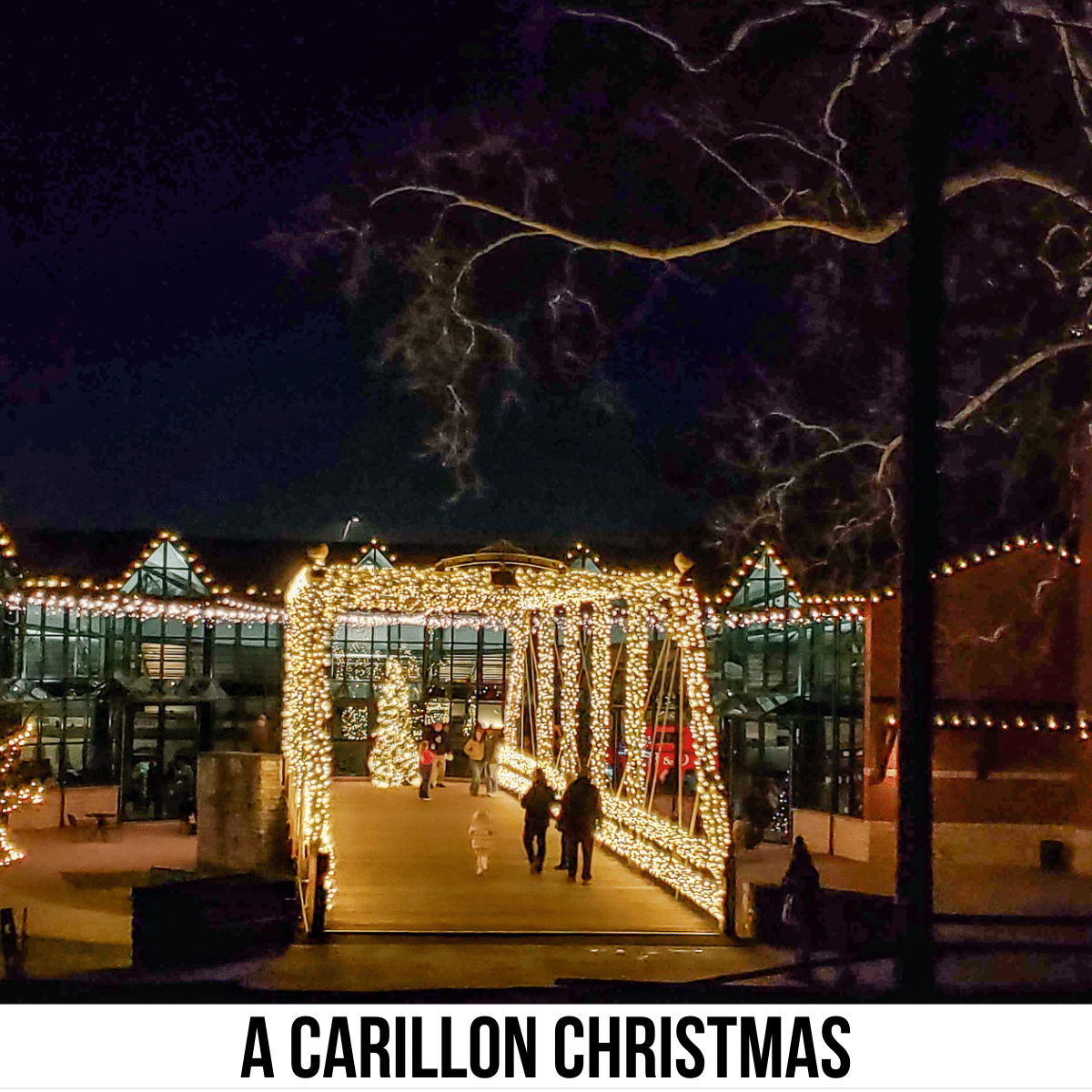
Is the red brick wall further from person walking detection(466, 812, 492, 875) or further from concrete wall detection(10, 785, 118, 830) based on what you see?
concrete wall detection(10, 785, 118, 830)

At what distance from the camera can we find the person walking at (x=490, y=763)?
91.3ft

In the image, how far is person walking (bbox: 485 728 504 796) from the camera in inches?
1096

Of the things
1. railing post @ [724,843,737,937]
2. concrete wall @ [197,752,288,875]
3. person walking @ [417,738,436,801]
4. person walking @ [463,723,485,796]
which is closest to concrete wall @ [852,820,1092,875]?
railing post @ [724,843,737,937]

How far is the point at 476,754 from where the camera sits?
26.6m

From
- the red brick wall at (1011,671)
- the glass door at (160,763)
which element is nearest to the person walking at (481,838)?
the red brick wall at (1011,671)

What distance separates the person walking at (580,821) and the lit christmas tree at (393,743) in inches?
520

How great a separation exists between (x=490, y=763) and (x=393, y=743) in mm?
2448

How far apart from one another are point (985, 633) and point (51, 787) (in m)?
16.9

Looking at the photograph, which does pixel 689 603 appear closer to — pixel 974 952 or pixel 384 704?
pixel 974 952

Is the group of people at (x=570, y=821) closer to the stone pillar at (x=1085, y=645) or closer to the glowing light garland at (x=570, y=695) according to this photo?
the glowing light garland at (x=570, y=695)

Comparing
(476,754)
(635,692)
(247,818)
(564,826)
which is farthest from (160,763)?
(564,826)

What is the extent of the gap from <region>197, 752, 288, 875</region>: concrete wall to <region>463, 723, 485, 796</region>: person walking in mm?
9929

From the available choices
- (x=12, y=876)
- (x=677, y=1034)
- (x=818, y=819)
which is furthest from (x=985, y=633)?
(x=677, y=1034)

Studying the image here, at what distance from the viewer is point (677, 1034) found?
6020 millimetres
